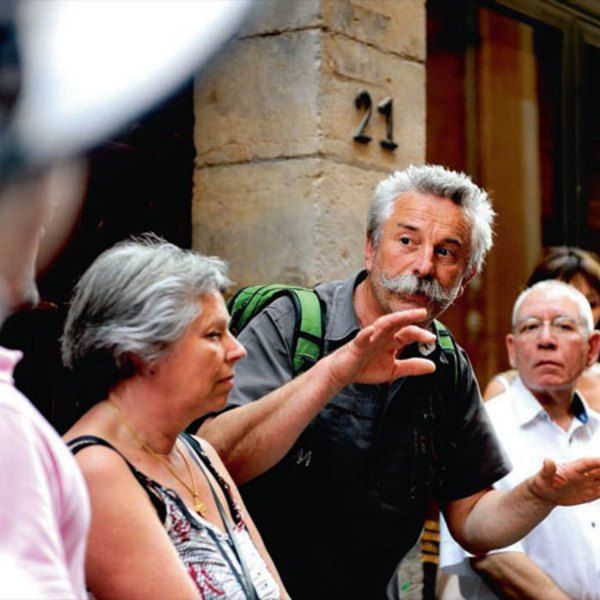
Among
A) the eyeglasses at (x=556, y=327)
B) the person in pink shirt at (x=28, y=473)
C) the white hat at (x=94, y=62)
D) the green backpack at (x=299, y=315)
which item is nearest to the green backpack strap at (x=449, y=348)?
the green backpack at (x=299, y=315)

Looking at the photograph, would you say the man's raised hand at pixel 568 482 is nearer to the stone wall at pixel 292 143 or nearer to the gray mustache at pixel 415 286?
the gray mustache at pixel 415 286

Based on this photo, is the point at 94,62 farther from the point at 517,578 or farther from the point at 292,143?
the point at 292,143

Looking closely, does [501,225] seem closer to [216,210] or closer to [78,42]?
[216,210]

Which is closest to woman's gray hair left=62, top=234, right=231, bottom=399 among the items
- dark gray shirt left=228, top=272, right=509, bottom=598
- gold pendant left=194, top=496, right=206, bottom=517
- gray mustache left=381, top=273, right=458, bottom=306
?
A: gold pendant left=194, top=496, right=206, bottom=517

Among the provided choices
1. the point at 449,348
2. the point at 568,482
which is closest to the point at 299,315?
the point at 449,348

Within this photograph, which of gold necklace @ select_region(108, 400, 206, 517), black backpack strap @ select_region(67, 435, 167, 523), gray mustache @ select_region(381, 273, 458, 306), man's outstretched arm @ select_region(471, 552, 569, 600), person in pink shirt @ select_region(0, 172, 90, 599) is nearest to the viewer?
person in pink shirt @ select_region(0, 172, 90, 599)

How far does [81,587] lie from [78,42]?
0.64m

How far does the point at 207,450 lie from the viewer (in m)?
2.72

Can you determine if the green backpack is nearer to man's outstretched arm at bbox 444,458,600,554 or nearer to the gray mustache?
the gray mustache

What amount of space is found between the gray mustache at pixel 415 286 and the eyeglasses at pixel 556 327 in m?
1.13

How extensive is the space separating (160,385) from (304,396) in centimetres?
37

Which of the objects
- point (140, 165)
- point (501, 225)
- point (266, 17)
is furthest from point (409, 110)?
point (501, 225)

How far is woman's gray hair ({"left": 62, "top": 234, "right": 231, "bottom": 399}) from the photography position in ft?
7.93

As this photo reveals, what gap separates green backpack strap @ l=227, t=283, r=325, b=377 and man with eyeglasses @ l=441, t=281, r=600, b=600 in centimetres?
105
